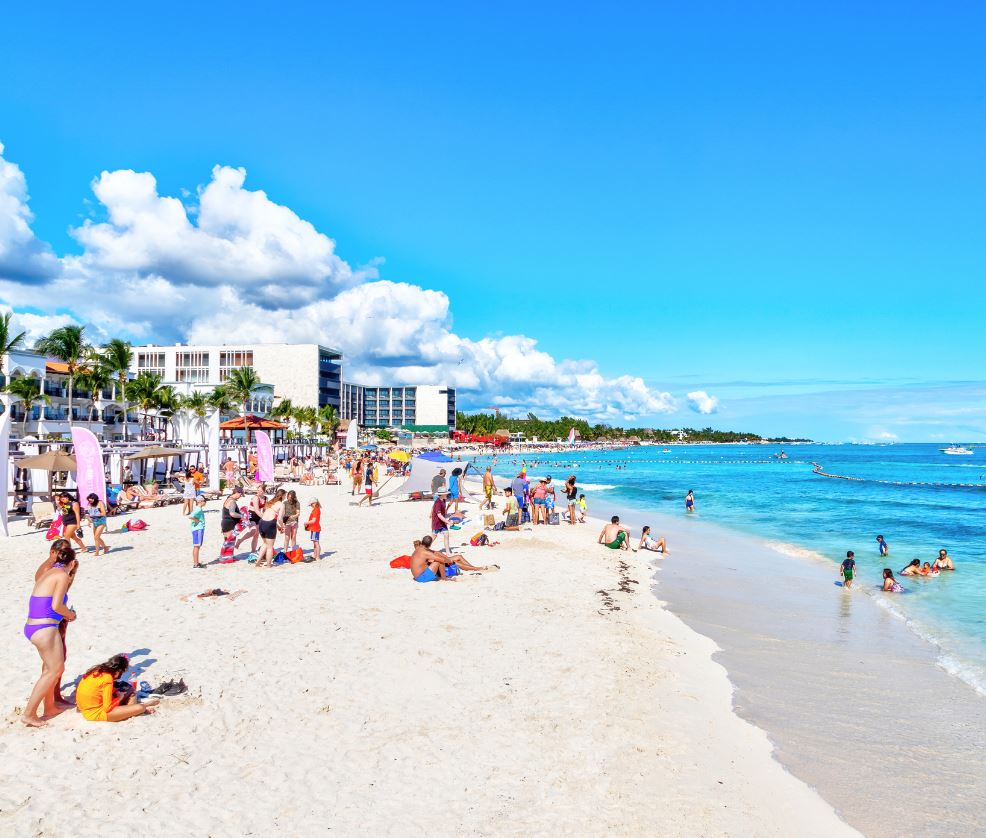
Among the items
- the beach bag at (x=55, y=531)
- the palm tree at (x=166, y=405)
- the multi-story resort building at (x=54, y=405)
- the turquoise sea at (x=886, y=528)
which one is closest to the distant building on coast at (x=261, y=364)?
the palm tree at (x=166, y=405)

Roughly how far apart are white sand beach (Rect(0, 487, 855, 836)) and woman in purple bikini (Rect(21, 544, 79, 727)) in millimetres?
247

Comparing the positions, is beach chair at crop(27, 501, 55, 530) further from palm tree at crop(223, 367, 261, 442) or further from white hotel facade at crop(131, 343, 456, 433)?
white hotel facade at crop(131, 343, 456, 433)

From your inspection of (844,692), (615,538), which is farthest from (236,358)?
(844,692)

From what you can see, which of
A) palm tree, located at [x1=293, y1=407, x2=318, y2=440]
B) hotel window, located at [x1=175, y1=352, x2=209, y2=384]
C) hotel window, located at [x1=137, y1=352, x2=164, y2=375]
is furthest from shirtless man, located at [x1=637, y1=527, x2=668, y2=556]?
hotel window, located at [x1=137, y1=352, x2=164, y2=375]

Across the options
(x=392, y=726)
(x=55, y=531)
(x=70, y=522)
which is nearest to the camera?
(x=392, y=726)

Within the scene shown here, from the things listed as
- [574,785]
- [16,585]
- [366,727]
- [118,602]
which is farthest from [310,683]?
[16,585]

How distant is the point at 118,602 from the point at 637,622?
8.43 metres

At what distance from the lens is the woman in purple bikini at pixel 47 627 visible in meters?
5.99

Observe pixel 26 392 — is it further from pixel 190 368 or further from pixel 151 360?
pixel 151 360

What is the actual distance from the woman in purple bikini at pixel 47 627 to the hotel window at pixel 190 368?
10196 centimetres

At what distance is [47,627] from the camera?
6.02m

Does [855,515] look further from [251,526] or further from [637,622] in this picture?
[251,526]

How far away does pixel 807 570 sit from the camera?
16953 mm

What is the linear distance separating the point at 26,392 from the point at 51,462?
2503 centimetres
